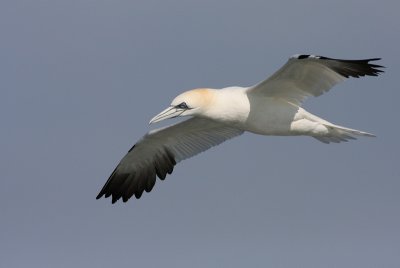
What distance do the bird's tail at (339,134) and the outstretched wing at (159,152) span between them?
184 cm

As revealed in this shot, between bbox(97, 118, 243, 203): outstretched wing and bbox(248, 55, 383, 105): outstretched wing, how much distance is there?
1.76 m

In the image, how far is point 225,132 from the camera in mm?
16344

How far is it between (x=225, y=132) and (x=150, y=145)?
1.27 meters

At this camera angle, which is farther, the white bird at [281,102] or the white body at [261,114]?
the white body at [261,114]

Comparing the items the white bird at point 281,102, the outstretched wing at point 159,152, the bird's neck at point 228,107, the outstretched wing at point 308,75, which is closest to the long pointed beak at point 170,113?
the white bird at point 281,102

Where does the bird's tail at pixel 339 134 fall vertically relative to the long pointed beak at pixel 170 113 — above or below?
below

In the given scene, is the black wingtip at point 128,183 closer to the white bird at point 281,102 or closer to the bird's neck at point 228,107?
the white bird at point 281,102

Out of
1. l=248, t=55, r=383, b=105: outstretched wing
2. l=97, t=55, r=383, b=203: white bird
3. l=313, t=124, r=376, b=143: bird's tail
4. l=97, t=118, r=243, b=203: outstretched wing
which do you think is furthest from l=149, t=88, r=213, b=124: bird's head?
l=313, t=124, r=376, b=143: bird's tail

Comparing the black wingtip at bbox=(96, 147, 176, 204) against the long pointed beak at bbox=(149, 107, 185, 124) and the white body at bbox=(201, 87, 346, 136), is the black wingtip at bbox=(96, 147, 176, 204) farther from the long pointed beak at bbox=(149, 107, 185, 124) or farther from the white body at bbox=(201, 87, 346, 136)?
the white body at bbox=(201, 87, 346, 136)

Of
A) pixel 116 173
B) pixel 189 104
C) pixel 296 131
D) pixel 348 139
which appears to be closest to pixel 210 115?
pixel 189 104

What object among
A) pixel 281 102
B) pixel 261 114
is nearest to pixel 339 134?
pixel 281 102

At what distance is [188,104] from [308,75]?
1.78 metres

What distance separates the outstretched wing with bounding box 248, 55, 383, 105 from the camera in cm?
1388

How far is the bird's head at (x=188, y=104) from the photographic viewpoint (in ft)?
46.6
